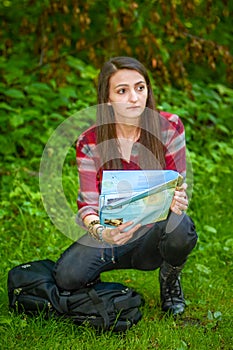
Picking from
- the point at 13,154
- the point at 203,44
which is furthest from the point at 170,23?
the point at 13,154

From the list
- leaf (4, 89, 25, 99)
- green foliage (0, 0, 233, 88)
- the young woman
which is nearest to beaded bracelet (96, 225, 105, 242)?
the young woman

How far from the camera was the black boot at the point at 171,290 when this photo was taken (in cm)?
297

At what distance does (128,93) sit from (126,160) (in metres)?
0.31

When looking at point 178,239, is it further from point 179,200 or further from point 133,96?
point 133,96

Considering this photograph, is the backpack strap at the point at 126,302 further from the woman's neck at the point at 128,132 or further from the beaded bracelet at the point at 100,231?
the woman's neck at the point at 128,132

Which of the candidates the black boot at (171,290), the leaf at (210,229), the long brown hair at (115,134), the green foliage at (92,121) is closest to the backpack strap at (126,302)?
the green foliage at (92,121)

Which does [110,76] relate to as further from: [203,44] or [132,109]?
[203,44]

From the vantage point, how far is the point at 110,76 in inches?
113

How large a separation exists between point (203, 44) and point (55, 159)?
180cm

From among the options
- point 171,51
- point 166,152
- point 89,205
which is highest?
point 171,51

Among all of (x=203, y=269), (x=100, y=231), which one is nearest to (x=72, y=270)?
(x=100, y=231)

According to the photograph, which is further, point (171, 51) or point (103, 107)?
point (171, 51)

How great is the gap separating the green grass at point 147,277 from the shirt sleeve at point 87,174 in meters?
0.55

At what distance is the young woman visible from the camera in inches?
111
